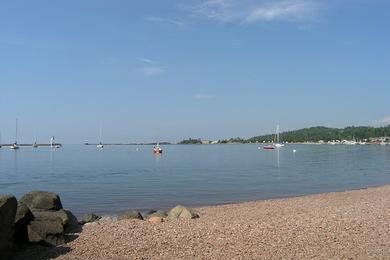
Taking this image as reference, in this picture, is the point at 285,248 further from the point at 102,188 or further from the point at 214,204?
the point at 102,188

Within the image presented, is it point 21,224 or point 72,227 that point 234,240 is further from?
Result: point 21,224

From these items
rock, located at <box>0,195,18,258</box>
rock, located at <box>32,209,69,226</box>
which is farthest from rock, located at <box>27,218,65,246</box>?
rock, located at <box>0,195,18,258</box>

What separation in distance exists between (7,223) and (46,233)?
1650 millimetres

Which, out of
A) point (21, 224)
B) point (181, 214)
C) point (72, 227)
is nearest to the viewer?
point (21, 224)

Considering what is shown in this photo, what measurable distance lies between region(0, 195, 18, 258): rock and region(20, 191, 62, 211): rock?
12.5 ft

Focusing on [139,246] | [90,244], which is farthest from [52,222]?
[139,246]

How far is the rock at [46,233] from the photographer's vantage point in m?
12.6

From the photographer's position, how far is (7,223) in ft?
37.6

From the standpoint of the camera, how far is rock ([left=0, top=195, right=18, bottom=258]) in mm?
11281

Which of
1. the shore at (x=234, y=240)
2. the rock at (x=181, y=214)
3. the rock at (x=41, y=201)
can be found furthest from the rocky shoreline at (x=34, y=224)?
the rock at (x=181, y=214)

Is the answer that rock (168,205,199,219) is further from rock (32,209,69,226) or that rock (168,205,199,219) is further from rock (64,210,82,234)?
rock (32,209,69,226)

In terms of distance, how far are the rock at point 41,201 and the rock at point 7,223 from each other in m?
3.82

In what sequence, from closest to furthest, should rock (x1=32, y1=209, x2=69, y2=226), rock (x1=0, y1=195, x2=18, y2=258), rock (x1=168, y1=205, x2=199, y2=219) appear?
rock (x1=0, y1=195, x2=18, y2=258) < rock (x1=32, y1=209, x2=69, y2=226) < rock (x1=168, y1=205, x2=199, y2=219)

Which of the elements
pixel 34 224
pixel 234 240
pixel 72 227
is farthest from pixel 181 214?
pixel 34 224
